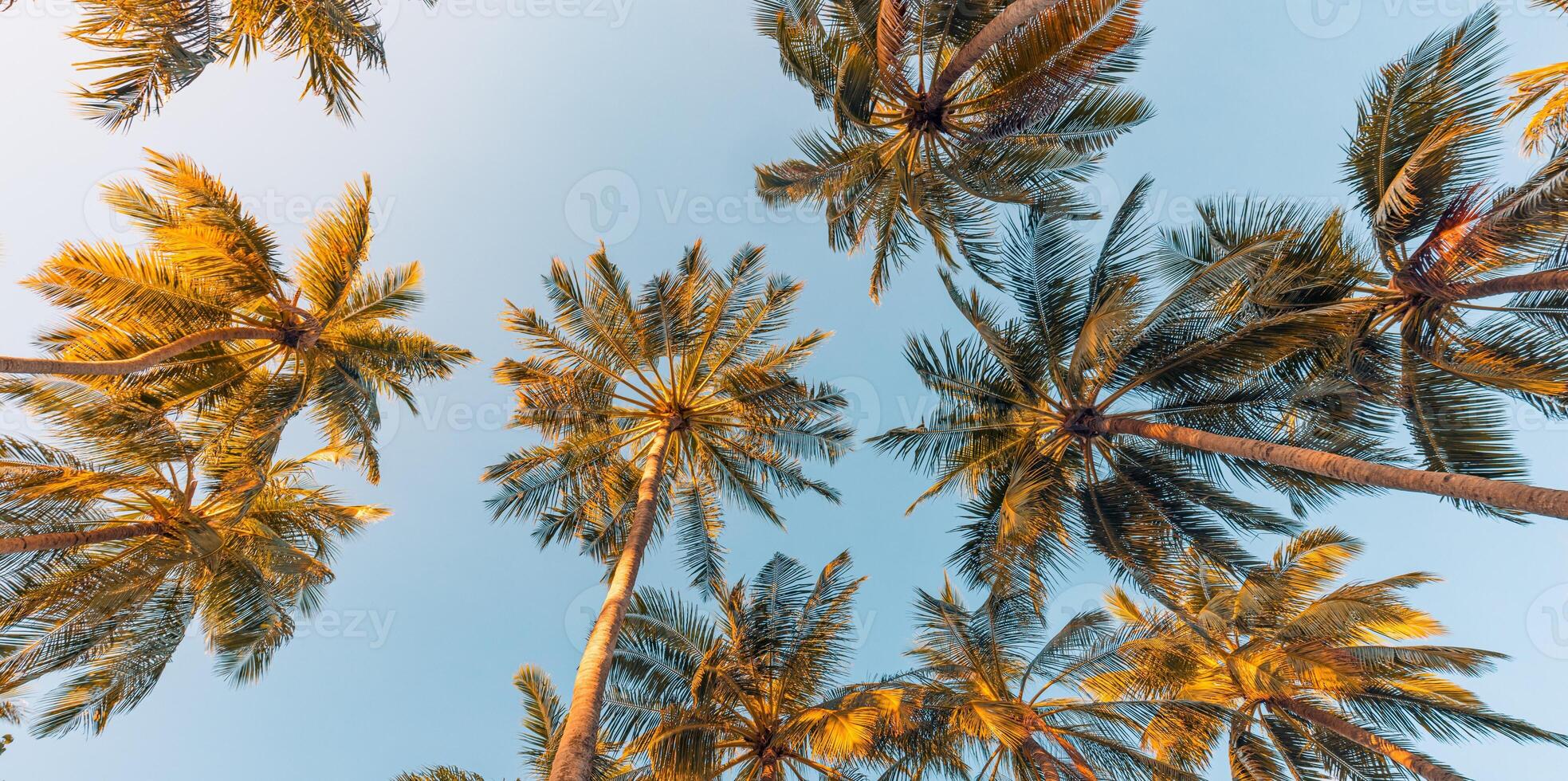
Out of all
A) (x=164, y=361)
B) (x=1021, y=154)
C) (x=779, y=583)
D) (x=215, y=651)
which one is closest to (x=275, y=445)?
(x=164, y=361)

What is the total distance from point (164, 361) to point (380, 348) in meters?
2.88

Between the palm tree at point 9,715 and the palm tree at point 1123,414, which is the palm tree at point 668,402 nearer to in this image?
the palm tree at point 1123,414

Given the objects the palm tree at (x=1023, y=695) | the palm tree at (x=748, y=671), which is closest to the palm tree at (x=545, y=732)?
the palm tree at (x=748, y=671)

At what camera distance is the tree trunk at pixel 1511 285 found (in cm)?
759

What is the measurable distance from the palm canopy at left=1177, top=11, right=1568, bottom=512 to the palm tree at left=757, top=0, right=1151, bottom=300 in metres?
2.90

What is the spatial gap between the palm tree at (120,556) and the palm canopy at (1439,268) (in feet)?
49.4

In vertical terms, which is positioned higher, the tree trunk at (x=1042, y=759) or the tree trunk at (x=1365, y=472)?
the tree trunk at (x=1365, y=472)

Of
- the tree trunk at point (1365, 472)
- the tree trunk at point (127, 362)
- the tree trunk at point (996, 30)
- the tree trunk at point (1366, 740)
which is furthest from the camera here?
the tree trunk at point (1366, 740)

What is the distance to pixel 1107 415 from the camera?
36.1 feet

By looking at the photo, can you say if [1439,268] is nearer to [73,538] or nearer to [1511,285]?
[1511,285]

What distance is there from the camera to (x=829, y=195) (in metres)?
12.5

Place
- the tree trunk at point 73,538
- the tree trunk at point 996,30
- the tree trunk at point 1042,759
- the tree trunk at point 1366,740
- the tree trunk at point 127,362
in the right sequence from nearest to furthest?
1. the tree trunk at point 996,30
2. the tree trunk at point 127,362
3. the tree trunk at point 73,538
4. the tree trunk at point 1042,759
5. the tree trunk at point 1366,740

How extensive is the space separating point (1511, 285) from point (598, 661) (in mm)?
11451

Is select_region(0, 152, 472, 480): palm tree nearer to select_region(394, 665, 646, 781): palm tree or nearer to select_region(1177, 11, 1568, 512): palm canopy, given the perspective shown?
select_region(394, 665, 646, 781): palm tree
